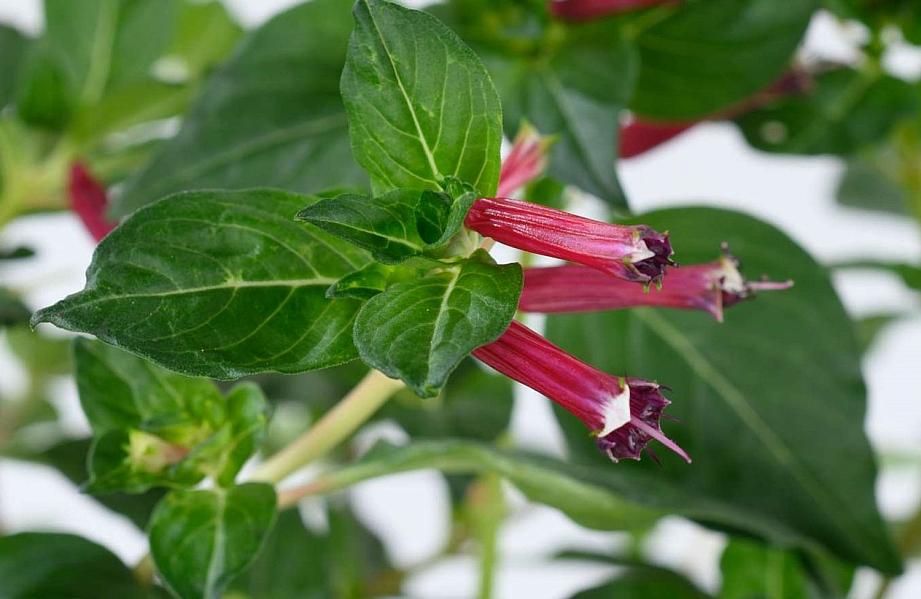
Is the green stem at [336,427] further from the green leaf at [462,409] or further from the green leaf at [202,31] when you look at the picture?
the green leaf at [202,31]

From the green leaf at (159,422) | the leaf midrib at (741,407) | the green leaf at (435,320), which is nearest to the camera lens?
the green leaf at (435,320)

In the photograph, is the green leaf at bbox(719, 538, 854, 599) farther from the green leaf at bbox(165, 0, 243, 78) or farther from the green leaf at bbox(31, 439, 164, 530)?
the green leaf at bbox(165, 0, 243, 78)

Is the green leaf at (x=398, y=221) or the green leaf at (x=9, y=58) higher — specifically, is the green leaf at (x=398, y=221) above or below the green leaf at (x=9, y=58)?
above

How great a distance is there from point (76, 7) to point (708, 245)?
0.34 metres

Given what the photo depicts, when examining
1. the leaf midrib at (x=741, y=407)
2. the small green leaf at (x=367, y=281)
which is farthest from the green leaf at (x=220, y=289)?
the leaf midrib at (x=741, y=407)

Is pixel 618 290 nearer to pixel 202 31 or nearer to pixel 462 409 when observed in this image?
pixel 462 409

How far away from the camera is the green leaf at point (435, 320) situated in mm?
270

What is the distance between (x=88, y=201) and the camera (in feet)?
1.73

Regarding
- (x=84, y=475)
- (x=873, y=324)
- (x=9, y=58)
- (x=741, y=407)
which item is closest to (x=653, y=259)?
(x=741, y=407)

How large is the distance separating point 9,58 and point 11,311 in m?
0.27

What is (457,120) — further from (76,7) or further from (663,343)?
(76,7)

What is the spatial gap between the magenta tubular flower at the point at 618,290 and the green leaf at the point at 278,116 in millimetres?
159

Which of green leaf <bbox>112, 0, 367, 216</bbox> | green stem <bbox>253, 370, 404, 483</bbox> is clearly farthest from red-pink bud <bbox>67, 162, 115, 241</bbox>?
green stem <bbox>253, 370, 404, 483</bbox>

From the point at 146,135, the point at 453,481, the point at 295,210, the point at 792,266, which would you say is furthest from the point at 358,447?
the point at 295,210
